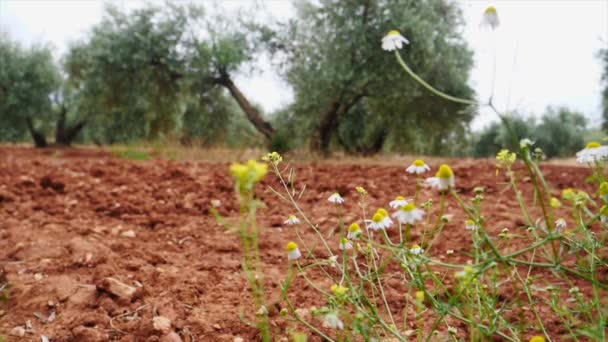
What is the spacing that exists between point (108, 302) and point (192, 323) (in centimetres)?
46

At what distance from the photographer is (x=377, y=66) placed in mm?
10992

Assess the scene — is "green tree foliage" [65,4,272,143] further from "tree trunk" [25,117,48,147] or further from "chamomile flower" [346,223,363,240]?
"chamomile flower" [346,223,363,240]

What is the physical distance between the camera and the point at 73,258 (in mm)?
Result: 2461

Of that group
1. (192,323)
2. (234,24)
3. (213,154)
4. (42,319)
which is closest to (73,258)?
(42,319)

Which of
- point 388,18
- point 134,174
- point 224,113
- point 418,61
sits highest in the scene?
point 388,18

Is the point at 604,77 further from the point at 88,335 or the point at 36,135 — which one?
the point at 36,135

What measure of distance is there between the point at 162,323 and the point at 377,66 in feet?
33.0

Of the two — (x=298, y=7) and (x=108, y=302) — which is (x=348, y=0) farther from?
(x=108, y=302)

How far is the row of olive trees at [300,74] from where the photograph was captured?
432 inches

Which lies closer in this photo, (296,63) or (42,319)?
(42,319)

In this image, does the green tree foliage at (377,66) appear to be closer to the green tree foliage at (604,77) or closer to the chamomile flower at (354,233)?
the green tree foliage at (604,77)

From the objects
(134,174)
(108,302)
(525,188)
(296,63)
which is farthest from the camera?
(296,63)

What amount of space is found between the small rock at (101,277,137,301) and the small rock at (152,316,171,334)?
1.02 feet

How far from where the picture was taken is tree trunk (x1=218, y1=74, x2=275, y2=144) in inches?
504
